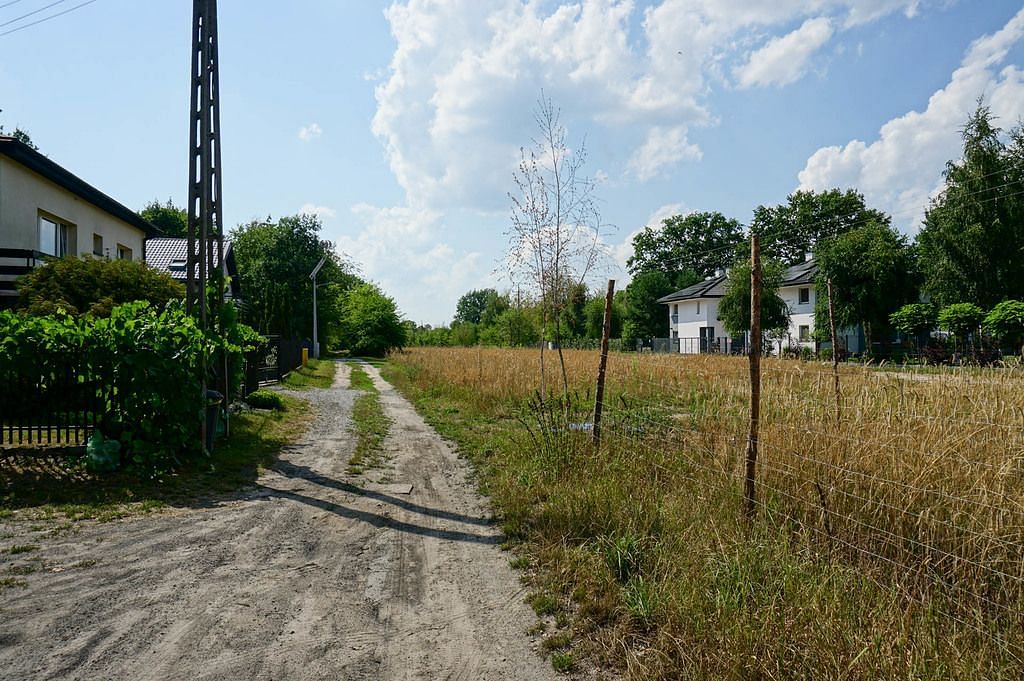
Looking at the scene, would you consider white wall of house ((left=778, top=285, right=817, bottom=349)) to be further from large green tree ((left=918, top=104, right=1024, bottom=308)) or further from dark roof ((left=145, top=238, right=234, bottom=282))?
dark roof ((left=145, top=238, right=234, bottom=282))

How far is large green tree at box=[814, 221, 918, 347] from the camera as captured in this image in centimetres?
3334

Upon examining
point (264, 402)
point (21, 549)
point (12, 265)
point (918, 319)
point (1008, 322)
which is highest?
point (12, 265)

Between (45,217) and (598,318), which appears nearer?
(45,217)

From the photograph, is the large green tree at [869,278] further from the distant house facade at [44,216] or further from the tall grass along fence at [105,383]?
the tall grass along fence at [105,383]

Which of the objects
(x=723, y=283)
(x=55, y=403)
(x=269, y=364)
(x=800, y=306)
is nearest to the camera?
(x=55, y=403)

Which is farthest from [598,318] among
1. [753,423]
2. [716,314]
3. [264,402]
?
[753,423]

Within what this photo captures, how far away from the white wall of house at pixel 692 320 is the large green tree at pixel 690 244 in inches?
796

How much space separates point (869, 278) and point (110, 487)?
3623cm

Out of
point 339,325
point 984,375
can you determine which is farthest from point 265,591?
point 339,325

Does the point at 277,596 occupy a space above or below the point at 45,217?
below

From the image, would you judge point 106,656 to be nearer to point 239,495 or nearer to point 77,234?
point 239,495

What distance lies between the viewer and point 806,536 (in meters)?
4.18

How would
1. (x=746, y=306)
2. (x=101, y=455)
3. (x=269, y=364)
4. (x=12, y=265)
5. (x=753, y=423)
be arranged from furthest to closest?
(x=746, y=306), (x=269, y=364), (x=12, y=265), (x=101, y=455), (x=753, y=423)

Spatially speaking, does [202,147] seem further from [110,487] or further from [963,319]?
[963,319]
